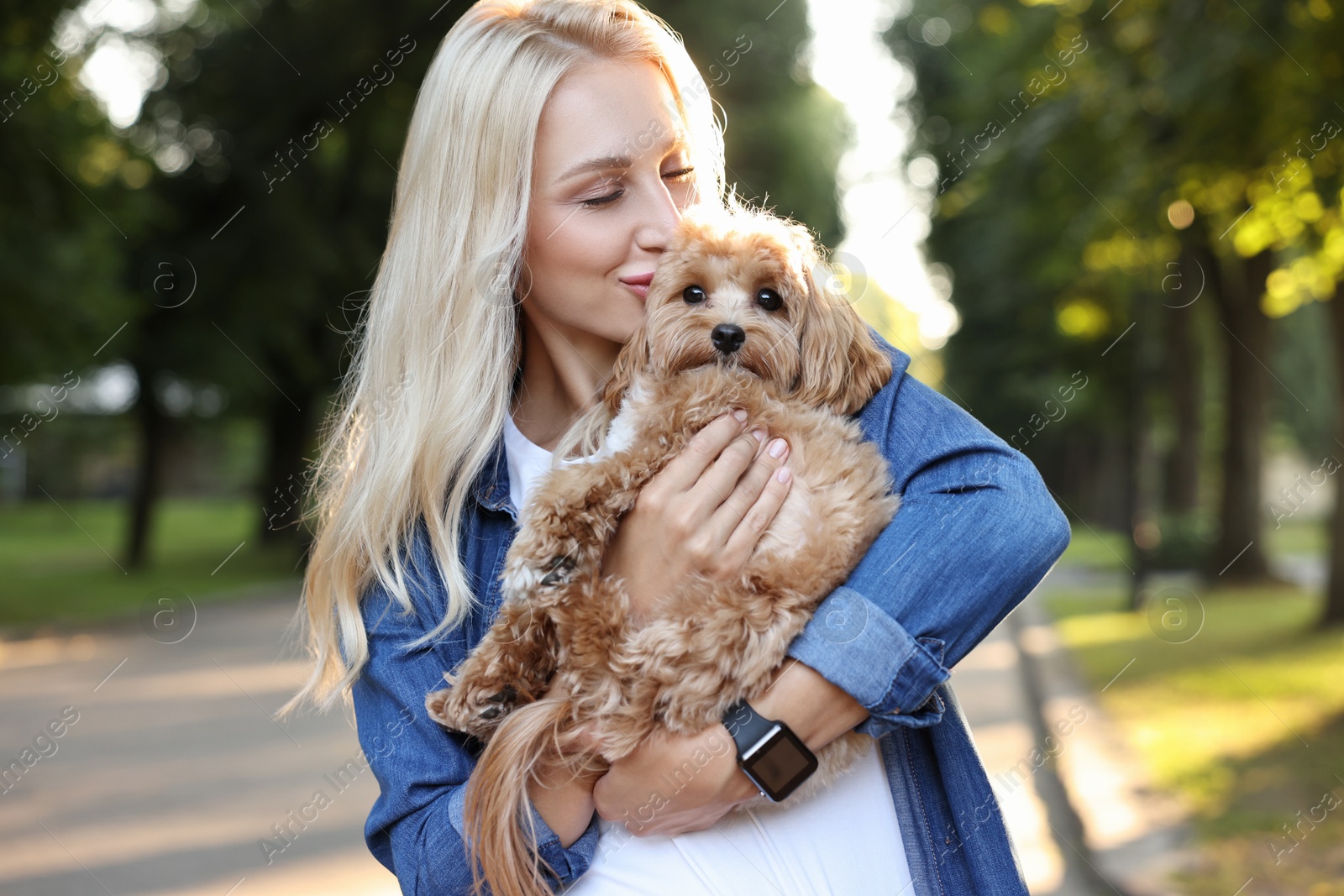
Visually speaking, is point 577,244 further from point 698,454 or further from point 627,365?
point 698,454

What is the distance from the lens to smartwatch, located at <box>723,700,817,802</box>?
2062 mm

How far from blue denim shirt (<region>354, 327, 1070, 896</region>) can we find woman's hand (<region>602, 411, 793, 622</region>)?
10.3 inches

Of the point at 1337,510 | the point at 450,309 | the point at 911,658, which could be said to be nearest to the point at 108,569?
the point at 1337,510

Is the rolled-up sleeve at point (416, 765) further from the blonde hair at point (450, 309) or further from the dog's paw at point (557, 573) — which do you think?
the dog's paw at point (557, 573)

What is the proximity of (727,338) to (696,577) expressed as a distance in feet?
2.07

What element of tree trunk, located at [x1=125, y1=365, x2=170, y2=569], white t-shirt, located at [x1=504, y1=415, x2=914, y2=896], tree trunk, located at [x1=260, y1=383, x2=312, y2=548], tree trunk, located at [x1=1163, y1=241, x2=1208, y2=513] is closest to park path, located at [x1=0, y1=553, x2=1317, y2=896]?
white t-shirt, located at [x1=504, y1=415, x2=914, y2=896]

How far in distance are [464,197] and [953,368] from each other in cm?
3910

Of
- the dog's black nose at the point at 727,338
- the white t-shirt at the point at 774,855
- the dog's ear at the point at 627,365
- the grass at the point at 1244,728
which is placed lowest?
the grass at the point at 1244,728

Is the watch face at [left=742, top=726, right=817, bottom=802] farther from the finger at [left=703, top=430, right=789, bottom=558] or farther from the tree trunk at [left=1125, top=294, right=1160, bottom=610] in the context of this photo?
the tree trunk at [left=1125, top=294, right=1160, bottom=610]

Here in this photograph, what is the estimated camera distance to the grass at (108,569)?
1964cm

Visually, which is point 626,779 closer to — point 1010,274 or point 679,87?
point 679,87

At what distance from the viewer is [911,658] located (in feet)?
6.83

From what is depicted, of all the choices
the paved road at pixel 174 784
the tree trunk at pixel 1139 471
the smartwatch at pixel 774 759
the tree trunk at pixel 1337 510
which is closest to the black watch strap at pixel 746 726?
the smartwatch at pixel 774 759

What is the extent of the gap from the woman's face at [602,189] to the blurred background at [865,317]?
0.62 meters
